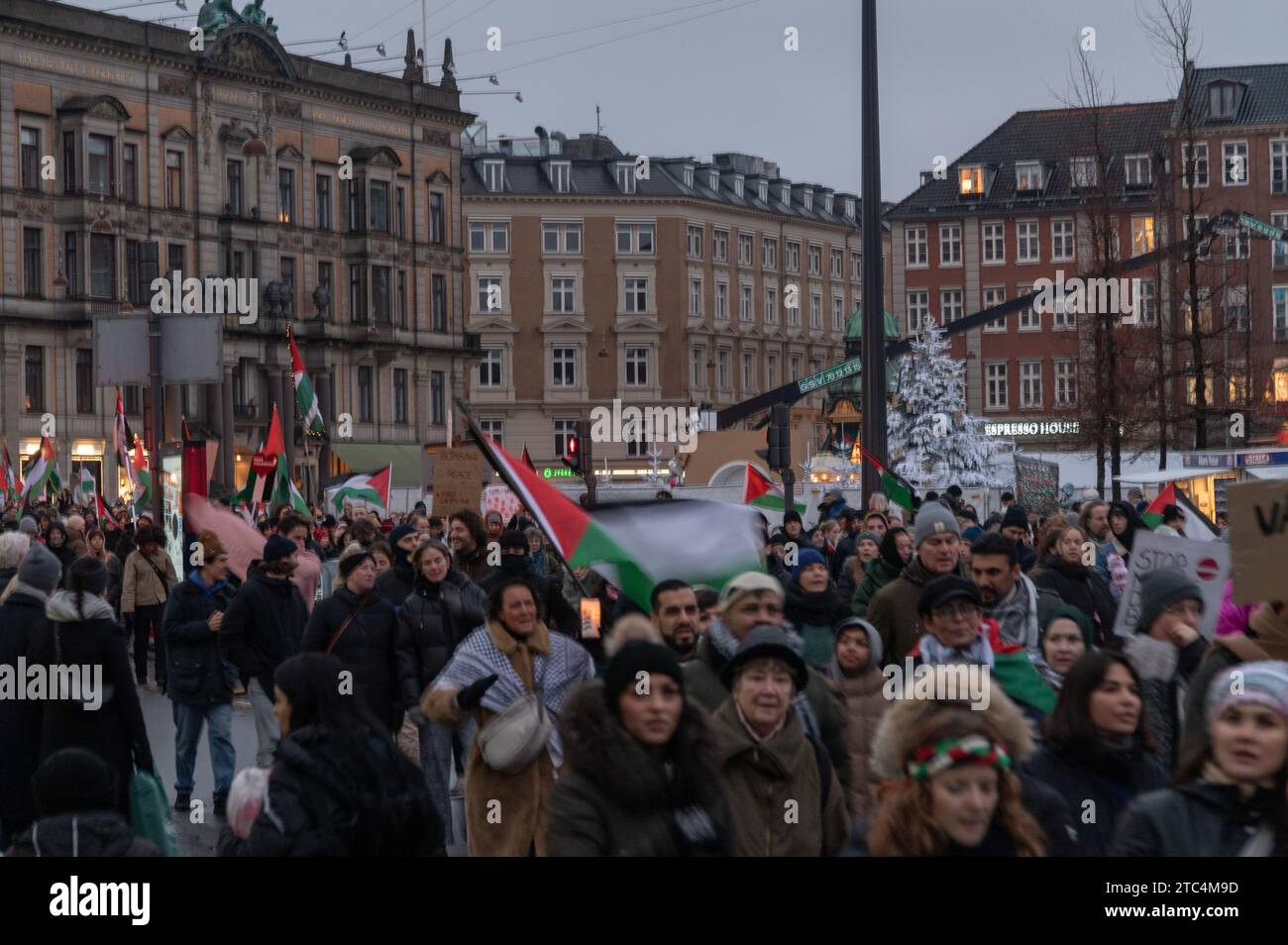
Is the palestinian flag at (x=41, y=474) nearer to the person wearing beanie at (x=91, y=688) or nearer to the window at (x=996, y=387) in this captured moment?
the person wearing beanie at (x=91, y=688)

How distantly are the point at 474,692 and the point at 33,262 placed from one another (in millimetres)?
53951

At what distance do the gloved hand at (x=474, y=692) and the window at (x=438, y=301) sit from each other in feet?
217

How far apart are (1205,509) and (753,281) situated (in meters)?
62.2

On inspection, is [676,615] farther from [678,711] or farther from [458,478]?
[458,478]

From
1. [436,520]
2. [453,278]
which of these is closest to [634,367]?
[453,278]

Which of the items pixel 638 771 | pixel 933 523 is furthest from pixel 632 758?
pixel 933 523

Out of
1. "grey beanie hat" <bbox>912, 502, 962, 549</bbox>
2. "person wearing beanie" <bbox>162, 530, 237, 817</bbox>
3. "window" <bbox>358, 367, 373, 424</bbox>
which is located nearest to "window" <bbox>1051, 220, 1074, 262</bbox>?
"window" <bbox>358, 367, 373, 424</bbox>

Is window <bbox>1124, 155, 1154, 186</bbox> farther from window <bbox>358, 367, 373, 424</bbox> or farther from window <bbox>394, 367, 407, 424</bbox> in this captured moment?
window <bbox>358, 367, 373, 424</bbox>

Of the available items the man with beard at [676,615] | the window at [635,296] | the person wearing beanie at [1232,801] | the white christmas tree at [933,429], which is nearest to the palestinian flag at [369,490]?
the man with beard at [676,615]

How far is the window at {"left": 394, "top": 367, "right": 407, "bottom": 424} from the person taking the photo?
72750mm

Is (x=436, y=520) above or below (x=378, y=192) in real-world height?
below

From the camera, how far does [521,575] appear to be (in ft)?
30.3

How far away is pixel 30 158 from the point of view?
59.1m
